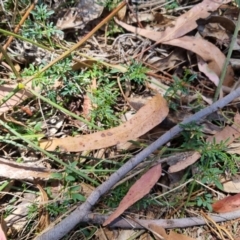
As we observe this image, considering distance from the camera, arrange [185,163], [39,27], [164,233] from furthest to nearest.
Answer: [39,27], [185,163], [164,233]

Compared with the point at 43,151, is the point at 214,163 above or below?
below

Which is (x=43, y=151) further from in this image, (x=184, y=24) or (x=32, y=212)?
(x=184, y=24)

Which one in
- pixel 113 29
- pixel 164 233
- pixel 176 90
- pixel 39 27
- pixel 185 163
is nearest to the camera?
pixel 164 233

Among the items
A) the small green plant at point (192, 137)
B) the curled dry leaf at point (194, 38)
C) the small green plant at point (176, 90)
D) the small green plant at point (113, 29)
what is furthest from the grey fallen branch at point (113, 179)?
the small green plant at point (113, 29)

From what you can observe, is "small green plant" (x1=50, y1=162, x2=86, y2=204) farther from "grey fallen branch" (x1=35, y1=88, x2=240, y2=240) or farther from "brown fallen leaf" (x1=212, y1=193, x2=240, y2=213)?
"brown fallen leaf" (x1=212, y1=193, x2=240, y2=213)

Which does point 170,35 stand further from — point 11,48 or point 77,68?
point 11,48

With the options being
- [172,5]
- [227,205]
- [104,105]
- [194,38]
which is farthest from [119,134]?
[172,5]

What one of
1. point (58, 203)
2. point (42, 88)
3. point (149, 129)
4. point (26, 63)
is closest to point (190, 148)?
point (149, 129)
